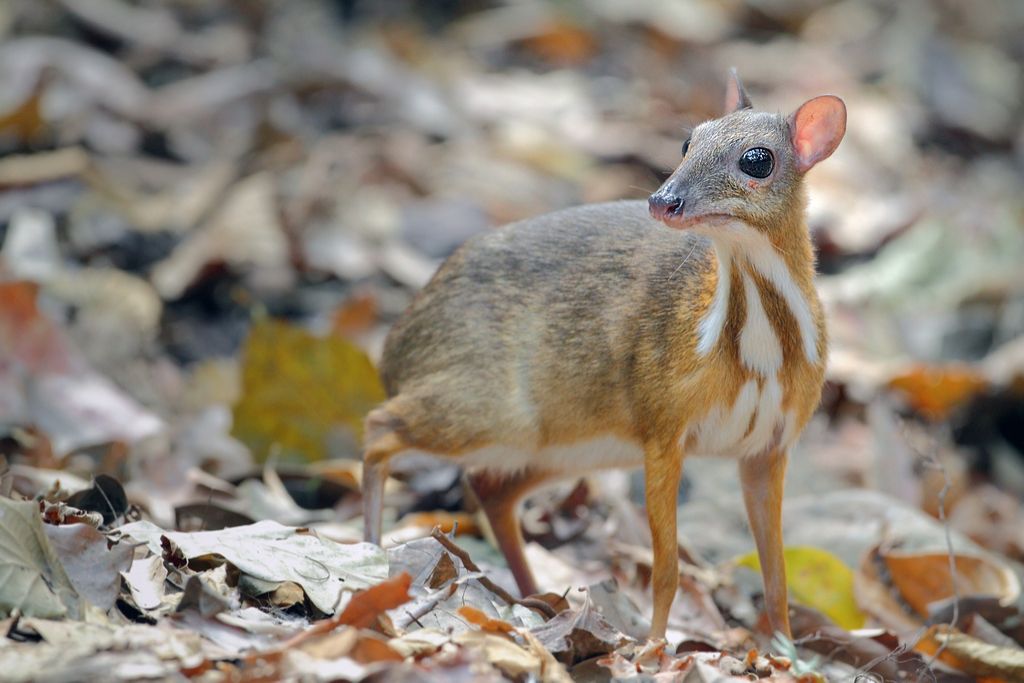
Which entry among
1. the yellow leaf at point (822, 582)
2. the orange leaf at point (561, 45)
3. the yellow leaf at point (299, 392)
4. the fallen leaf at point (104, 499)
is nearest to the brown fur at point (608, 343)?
→ the yellow leaf at point (822, 582)

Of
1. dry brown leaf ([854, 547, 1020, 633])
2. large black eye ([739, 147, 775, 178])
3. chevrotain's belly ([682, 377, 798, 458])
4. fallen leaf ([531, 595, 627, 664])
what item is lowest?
dry brown leaf ([854, 547, 1020, 633])

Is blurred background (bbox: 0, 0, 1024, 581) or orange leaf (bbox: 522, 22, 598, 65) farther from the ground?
A: orange leaf (bbox: 522, 22, 598, 65)

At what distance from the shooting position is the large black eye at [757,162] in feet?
15.2

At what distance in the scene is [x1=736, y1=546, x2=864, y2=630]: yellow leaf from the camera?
18.7 feet

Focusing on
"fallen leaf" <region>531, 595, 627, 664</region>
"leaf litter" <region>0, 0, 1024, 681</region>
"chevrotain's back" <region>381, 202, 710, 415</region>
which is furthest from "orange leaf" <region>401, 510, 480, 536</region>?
"fallen leaf" <region>531, 595, 627, 664</region>

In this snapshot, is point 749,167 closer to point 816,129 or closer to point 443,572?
point 816,129

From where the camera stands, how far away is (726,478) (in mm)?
6840

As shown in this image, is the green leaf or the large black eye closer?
the green leaf

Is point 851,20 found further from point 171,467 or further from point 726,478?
point 171,467

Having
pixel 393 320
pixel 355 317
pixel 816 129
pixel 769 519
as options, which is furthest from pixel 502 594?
pixel 393 320

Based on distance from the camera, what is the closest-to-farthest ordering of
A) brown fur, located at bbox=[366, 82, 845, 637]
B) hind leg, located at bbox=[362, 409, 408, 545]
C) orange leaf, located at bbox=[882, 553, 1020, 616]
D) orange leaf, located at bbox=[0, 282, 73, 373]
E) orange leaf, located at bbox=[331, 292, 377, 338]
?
brown fur, located at bbox=[366, 82, 845, 637] → hind leg, located at bbox=[362, 409, 408, 545] → orange leaf, located at bbox=[882, 553, 1020, 616] → orange leaf, located at bbox=[0, 282, 73, 373] → orange leaf, located at bbox=[331, 292, 377, 338]

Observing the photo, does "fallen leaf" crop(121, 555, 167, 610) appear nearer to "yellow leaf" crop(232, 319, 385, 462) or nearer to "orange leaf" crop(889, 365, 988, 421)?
"yellow leaf" crop(232, 319, 385, 462)

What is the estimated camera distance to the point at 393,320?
8156mm

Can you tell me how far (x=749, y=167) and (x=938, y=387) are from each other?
3982mm
